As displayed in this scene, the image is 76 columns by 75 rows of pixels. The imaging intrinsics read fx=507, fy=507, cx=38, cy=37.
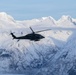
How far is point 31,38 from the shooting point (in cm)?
9994

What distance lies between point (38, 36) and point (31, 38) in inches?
99.0

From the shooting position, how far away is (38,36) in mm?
102000
